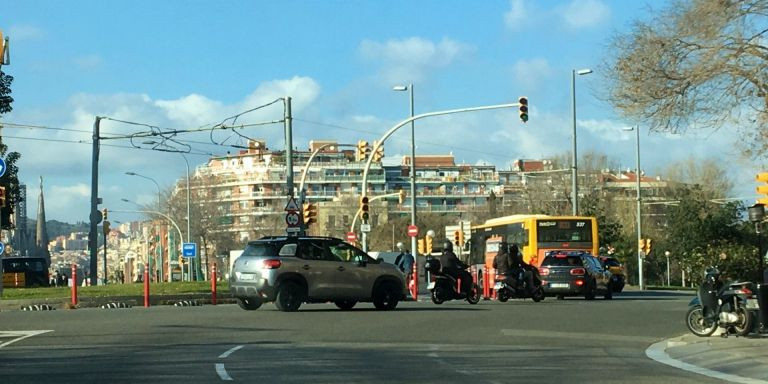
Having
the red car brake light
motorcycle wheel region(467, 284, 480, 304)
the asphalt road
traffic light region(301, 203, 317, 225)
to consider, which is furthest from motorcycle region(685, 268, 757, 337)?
traffic light region(301, 203, 317, 225)

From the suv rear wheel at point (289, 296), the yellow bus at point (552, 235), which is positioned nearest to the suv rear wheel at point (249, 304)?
the suv rear wheel at point (289, 296)

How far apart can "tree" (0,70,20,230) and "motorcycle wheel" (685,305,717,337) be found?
28291mm

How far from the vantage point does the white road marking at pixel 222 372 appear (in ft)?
40.2

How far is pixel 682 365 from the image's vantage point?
595 inches

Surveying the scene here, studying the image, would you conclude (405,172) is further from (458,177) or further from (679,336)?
(679,336)

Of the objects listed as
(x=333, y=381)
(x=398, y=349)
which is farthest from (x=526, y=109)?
(x=333, y=381)

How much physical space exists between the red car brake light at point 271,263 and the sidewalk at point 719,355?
895 cm

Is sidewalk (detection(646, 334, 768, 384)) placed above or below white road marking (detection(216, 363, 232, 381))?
below

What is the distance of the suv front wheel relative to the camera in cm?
2597

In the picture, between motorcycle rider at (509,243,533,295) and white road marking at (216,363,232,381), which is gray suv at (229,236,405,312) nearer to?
motorcycle rider at (509,243,533,295)

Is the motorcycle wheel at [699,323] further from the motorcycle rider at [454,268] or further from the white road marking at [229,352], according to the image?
the motorcycle rider at [454,268]

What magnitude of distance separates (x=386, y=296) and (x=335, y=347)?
9.86 metres

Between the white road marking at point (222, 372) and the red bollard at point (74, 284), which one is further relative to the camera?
the red bollard at point (74, 284)

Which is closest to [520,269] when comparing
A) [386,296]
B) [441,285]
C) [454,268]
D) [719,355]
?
[454,268]
